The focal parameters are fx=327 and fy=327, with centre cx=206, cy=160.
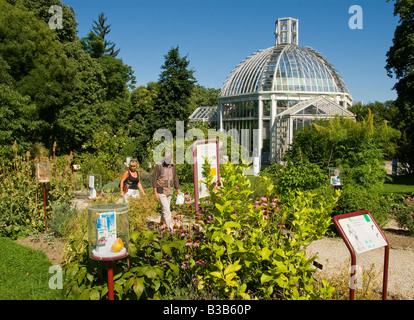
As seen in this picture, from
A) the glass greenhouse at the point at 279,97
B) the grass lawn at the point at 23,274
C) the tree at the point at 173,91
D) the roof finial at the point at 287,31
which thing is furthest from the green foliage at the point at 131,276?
the roof finial at the point at 287,31

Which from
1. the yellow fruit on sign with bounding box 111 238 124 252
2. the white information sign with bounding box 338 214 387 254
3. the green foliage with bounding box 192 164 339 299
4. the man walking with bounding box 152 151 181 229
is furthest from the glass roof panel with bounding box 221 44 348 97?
the yellow fruit on sign with bounding box 111 238 124 252

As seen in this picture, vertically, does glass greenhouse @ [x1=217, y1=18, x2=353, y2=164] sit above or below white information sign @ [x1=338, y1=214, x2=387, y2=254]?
above

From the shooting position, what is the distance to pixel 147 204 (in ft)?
22.9

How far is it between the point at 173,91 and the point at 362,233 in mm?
15666

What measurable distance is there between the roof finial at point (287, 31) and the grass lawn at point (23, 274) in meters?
24.1

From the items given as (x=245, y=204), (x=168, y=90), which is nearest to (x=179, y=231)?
(x=245, y=204)

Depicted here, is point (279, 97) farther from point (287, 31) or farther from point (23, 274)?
point (23, 274)

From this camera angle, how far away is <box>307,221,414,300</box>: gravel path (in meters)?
4.47

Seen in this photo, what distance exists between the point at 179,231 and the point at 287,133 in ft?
51.9

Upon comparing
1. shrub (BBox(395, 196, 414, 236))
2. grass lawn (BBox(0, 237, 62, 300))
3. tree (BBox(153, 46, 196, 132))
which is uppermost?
tree (BBox(153, 46, 196, 132))

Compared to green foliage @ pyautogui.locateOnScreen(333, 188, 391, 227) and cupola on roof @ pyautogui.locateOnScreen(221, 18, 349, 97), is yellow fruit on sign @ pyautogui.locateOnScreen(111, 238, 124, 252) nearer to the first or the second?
green foliage @ pyautogui.locateOnScreen(333, 188, 391, 227)

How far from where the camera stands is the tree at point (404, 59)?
15.0 m

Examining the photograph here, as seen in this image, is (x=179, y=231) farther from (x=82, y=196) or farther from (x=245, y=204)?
(x=82, y=196)

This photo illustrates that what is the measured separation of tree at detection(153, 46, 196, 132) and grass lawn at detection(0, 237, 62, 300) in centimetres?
1255
